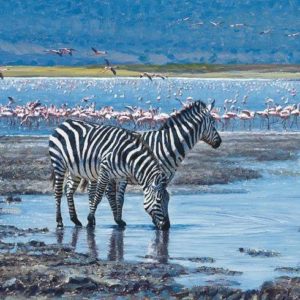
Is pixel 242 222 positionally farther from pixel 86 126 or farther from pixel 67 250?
pixel 67 250

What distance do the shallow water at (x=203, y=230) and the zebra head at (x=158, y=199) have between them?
219 millimetres

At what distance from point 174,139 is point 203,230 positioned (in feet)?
4.67

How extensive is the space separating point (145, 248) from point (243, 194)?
278 inches

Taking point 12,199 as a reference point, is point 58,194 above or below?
above

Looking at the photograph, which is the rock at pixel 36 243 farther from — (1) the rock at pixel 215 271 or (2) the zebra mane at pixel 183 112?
(2) the zebra mane at pixel 183 112

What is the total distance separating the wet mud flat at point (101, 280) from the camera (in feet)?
34.7

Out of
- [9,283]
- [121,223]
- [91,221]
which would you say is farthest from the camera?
[91,221]

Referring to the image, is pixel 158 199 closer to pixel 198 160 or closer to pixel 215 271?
pixel 215 271

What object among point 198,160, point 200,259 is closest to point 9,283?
point 200,259

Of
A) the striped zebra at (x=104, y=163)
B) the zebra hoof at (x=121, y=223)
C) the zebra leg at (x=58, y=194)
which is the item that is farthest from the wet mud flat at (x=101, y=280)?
the zebra leg at (x=58, y=194)

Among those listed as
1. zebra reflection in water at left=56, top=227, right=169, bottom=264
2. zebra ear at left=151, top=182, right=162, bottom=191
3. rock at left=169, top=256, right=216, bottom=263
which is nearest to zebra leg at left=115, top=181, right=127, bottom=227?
zebra reflection in water at left=56, top=227, right=169, bottom=264

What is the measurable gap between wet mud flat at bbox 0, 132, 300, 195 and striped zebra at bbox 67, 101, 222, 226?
15.4 feet

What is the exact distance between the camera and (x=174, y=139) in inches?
635

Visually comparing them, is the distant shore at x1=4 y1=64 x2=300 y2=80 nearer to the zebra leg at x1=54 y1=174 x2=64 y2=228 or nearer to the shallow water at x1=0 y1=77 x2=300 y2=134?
the shallow water at x1=0 y1=77 x2=300 y2=134
